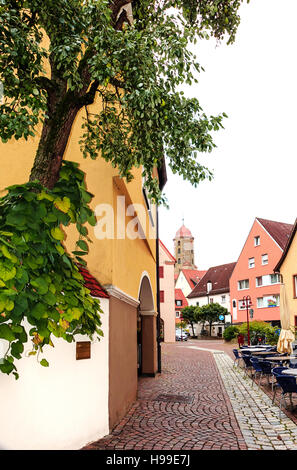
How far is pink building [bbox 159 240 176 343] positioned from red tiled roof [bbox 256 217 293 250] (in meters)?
10.6

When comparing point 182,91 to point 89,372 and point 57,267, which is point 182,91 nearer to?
point 57,267

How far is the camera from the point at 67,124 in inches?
231

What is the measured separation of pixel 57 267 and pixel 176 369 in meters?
14.1

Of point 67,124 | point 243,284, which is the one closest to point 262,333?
point 243,284

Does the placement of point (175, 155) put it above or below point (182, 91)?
below

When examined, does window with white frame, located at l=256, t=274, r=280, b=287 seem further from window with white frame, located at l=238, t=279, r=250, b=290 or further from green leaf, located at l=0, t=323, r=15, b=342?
green leaf, located at l=0, t=323, r=15, b=342

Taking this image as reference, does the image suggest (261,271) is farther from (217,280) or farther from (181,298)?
(181,298)

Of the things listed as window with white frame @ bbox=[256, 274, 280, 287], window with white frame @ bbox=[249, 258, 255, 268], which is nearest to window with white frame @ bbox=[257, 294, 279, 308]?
window with white frame @ bbox=[256, 274, 280, 287]

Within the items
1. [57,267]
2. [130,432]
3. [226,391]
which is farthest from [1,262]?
[226,391]

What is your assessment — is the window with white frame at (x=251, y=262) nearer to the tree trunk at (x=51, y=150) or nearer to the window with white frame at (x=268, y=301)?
the window with white frame at (x=268, y=301)

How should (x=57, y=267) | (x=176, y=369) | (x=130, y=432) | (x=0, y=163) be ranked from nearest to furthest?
(x=57, y=267)
(x=130, y=432)
(x=0, y=163)
(x=176, y=369)

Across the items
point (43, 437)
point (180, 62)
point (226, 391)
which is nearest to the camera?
point (180, 62)

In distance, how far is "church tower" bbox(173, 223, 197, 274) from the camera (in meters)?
107

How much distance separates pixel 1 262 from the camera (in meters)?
3.64
